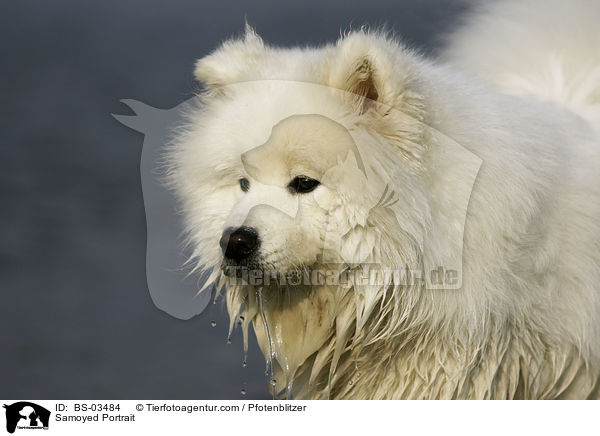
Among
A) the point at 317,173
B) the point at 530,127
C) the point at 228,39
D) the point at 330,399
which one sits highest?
the point at 228,39

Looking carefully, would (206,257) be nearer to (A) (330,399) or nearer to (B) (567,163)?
(A) (330,399)

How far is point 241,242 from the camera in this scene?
2.92 metres

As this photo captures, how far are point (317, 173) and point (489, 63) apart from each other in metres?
1.81

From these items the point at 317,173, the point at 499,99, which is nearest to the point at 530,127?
the point at 499,99

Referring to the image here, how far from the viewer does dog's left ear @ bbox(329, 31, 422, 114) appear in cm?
296

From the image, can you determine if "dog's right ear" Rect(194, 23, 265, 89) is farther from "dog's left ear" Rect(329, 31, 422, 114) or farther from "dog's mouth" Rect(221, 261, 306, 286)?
"dog's mouth" Rect(221, 261, 306, 286)

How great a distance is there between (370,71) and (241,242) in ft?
2.64

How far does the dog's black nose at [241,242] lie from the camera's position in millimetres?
2920

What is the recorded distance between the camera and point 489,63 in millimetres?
4387
